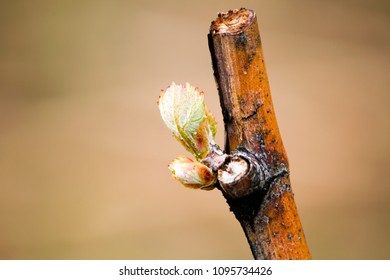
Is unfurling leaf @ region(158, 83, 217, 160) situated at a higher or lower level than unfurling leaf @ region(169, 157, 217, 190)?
higher

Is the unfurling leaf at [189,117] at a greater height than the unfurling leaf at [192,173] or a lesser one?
greater
